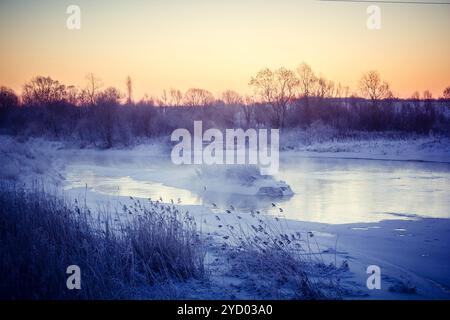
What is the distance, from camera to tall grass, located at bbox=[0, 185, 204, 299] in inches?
177

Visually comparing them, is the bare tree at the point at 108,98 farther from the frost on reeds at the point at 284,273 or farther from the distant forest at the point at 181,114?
the frost on reeds at the point at 284,273

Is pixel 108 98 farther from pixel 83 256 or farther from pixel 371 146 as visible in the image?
pixel 83 256

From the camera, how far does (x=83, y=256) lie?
5184mm

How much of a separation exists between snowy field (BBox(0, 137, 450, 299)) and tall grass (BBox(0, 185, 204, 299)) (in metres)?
Answer: 0.49

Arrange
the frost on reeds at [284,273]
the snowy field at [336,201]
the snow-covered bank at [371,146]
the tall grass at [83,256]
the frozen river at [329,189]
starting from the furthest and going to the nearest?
the snow-covered bank at [371,146], the frozen river at [329,189], the snowy field at [336,201], the frost on reeds at [284,273], the tall grass at [83,256]

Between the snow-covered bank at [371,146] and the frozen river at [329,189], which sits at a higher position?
the snow-covered bank at [371,146]

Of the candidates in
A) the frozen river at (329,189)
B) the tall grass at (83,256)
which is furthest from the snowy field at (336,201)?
the tall grass at (83,256)

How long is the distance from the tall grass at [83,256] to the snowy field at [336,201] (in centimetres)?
49

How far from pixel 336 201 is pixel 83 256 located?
9454 mm

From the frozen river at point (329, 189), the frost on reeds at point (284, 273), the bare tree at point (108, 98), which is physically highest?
the bare tree at point (108, 98)

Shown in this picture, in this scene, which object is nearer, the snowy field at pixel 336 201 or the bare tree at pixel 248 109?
the snowy field at pixel 336 201

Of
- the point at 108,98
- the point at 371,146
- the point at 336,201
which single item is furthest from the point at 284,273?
the point at 108,98

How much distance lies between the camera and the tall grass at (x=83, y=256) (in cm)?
448
